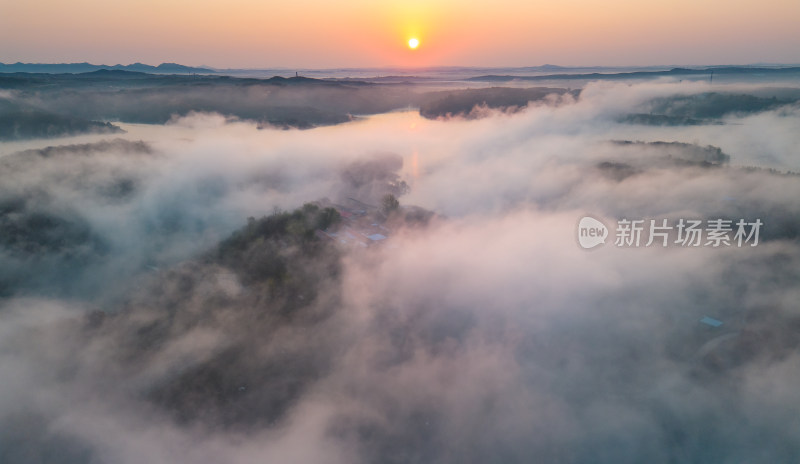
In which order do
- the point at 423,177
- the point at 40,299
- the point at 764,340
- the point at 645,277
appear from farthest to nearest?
1. the point at 423,177
2. the point at 40,299
3. the point at 645,277
4. the point at 764,340

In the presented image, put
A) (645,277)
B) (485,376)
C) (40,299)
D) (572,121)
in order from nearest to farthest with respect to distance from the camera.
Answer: (485,376) → (645,277) → (40,299) → (572,121)

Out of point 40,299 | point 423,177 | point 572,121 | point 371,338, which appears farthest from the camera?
point 572,121

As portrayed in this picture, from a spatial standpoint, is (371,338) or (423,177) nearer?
(371,338)

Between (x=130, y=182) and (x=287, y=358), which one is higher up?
(x=130, y=182)

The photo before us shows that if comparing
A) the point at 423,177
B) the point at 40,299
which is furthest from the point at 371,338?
the point at 423,177

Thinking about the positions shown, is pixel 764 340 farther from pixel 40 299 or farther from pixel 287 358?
pixel 40 299

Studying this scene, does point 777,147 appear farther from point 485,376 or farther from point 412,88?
point 485,376

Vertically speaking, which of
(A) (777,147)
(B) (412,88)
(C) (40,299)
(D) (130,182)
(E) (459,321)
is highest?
(B) (412,88)

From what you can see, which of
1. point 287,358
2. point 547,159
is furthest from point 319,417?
point 547,159

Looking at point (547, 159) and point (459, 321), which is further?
point (547, 159)
